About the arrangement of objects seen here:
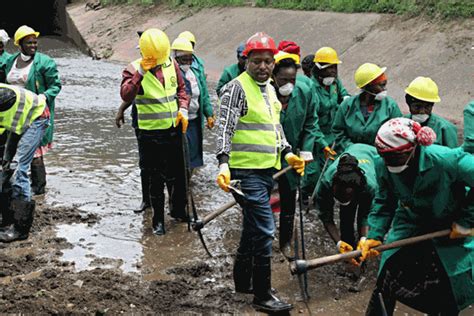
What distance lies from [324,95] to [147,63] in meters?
2.18

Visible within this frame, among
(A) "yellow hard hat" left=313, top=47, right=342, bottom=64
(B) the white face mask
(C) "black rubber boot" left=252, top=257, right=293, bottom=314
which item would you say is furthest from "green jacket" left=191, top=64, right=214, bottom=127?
(C) "black rubber boot" left=252, top=257, right=293, bottom=314

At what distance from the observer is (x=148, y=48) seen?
6.13 metres

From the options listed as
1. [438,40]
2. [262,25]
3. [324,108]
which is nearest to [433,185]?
[324,108]

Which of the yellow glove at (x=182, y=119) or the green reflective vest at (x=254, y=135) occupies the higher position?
the green reflective vest at (x=254, y=135)

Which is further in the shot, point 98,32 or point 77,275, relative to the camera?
point 98,32

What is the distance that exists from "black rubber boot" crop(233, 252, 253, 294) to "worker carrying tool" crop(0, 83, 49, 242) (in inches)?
95.6

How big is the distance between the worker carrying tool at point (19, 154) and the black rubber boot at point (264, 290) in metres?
2.70

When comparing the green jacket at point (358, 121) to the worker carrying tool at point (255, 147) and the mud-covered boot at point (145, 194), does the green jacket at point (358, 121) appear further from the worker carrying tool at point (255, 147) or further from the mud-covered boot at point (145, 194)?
the mud-covered boot at point (145, 194)

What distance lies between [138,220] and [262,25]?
50.5 ft

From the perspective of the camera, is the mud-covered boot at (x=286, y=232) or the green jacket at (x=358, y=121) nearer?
the mud-covered boot at (x=286, y=232)

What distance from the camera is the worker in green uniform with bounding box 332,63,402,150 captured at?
6047 millimetres

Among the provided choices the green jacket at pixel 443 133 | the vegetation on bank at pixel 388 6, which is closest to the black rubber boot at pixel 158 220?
the green jacket at pixel 443 133

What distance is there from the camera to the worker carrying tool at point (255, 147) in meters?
4.71

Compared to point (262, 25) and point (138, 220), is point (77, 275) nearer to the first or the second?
point (138, 220)
